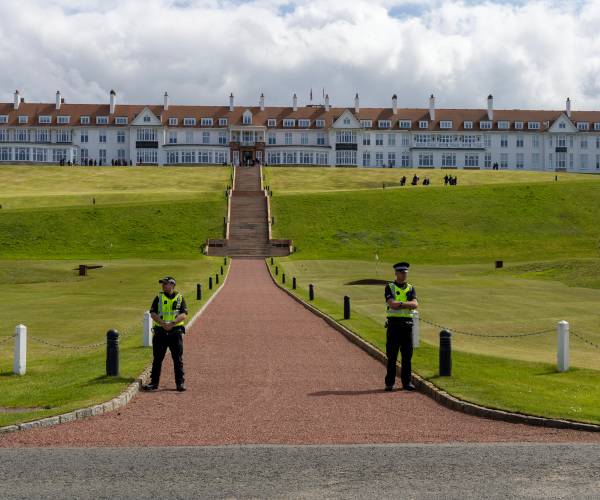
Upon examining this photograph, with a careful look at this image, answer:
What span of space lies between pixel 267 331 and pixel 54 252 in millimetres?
56926

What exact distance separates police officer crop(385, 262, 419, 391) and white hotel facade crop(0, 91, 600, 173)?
13432cm

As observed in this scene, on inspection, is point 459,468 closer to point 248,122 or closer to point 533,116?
point 248,122

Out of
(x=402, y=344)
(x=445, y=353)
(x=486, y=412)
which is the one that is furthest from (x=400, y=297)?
(x=486, y=412)

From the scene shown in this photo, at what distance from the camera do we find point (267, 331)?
2772 centimetres

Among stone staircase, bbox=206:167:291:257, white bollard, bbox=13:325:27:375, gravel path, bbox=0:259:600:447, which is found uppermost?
stone staircase, bbox=206:167:291:257

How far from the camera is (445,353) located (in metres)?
18.2

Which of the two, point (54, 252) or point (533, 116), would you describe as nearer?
point (54, 252)

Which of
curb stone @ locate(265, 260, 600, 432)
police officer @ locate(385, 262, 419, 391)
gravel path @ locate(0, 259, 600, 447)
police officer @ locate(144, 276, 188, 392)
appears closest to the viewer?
gravel path @ locate(0, 259, 600, 447)

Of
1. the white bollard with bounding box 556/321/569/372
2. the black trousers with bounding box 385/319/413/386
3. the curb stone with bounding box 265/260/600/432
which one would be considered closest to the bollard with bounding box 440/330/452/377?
the curb stone with bounding box 265/260/600/432

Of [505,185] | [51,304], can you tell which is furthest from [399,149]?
[51,304]

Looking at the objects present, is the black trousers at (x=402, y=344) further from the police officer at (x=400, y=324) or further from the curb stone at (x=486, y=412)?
the curb stone at (x=486, y=412)

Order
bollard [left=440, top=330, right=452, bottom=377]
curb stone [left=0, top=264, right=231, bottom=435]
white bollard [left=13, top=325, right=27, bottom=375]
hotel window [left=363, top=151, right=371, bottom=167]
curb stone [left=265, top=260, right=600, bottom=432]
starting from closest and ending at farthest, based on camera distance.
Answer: curb stone [left=0, top=264, right=231, bottom=435]
curb stone [left=265, top=260, right=600, bottom=432]
bollard [left=440, top=330, right=452, bottom=377]
white bollard [left=13, top=325, right=27, bottom=375]
hotel window [left=363, top=151, right=371, bottom=167]

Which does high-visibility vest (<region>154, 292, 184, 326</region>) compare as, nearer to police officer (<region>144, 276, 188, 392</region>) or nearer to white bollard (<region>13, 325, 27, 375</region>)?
police officer (<region>144, 276, 188, 392</region>)

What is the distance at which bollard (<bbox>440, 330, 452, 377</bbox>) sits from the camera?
18.2 metres
